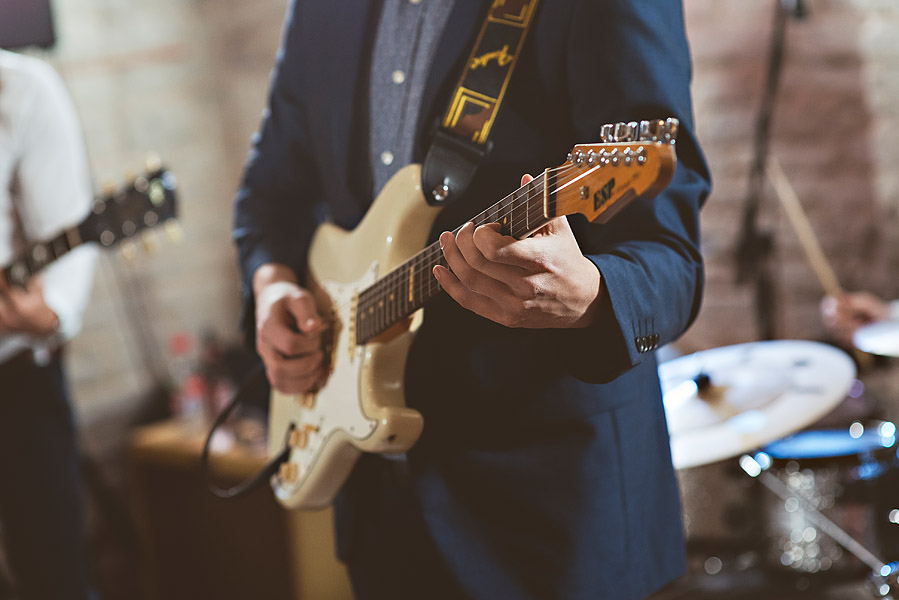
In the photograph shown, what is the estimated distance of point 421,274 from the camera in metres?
0.81

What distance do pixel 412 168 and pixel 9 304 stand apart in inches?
52.6

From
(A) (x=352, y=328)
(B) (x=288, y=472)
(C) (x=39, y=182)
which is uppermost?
(A) (x=352, y=328)

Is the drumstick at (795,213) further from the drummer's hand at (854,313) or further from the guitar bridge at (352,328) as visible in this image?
the guitar bridge at (352,328)

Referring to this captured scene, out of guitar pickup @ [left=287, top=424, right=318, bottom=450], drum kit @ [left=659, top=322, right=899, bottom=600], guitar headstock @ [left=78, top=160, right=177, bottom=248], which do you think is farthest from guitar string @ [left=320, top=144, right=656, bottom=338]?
guitar headstock @ [left=78, top=160, right=177, bottom=248]

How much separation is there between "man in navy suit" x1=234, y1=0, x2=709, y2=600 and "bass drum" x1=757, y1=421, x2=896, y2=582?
73 cm

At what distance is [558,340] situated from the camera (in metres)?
0.79

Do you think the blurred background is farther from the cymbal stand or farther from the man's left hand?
the man's left hand

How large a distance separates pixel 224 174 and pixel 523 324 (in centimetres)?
253

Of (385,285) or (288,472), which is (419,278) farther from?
(288,472)

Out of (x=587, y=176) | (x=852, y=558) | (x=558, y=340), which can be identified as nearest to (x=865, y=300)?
(x=852, y=558)

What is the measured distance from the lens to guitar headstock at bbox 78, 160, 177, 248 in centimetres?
161

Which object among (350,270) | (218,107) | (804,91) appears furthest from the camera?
(218,107)

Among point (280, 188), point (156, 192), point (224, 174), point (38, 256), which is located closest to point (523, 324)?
point (280, 188)

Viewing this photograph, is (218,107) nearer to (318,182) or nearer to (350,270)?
(318,182)
